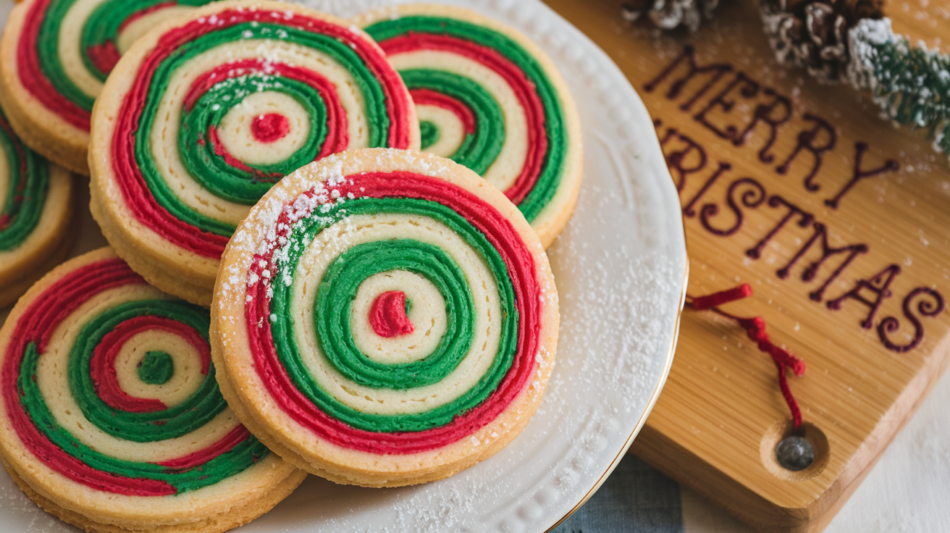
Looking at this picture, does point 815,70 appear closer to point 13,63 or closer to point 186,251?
point 186,251

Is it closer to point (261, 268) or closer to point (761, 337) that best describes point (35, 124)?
point (261, 268)

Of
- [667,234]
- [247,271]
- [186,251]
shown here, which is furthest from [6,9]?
[667,234]

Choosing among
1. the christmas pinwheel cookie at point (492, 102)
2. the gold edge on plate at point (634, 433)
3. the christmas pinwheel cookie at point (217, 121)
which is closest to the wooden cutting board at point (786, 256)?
the gold edge on plate at point (634, 433)

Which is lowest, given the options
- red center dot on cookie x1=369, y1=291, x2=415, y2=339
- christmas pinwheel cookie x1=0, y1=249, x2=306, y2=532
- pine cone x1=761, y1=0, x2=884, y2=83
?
christmas pinwheel cookie x1=0, y1=249, x2=306, y2=532

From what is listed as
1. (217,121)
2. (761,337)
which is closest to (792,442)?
(761,337)

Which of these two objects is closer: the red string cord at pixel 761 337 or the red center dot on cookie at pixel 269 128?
the red center dot on cookie at pixel 269 128

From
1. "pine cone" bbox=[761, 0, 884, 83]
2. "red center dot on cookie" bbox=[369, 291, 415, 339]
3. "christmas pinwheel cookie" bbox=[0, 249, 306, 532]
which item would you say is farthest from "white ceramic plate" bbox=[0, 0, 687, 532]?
"pine cone" bbox=[761, 0, 884, 83]

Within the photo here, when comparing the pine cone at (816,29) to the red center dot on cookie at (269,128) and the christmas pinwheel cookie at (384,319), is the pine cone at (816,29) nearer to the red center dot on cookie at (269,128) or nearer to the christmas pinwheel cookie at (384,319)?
the christmas pinwheel cookie at (384,319)

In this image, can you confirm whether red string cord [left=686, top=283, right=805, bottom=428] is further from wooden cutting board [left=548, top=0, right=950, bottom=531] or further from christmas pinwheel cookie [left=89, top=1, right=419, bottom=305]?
christmas pinwheel cookie [left=89, top=1, right=419, bottom=305]
